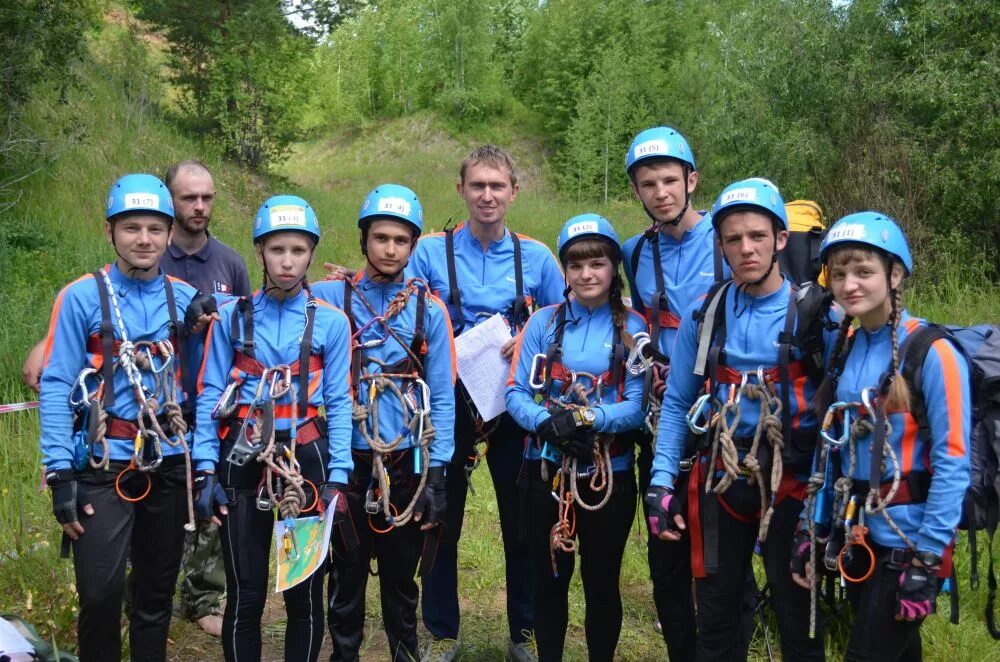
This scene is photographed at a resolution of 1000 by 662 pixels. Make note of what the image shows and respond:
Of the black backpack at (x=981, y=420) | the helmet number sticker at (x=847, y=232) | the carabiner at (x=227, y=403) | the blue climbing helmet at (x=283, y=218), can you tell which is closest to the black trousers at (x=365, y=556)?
the carabiner at (x=227, y=403)

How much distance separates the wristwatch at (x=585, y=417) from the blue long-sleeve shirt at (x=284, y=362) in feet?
3.41

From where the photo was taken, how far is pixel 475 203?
16.0ft

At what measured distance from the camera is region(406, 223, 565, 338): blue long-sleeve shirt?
488cm

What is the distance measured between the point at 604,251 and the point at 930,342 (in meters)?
1.57

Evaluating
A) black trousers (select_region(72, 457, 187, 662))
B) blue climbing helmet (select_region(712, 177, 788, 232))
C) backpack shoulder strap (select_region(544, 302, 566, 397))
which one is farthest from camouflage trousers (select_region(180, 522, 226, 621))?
blue climbing helmet (select_region(712, 177, 788, 232))

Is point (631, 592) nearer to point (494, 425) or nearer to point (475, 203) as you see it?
point (494, 425)

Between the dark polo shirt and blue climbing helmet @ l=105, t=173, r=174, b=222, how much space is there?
90cm

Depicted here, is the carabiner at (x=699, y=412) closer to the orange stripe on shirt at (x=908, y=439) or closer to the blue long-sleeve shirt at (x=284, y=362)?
the orange stripe on shirt at (x=908, y=439)

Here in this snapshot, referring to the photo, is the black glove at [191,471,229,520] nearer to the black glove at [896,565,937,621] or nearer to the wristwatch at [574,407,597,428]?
the wristwatch at [574,407,597,428]

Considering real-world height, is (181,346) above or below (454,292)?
below

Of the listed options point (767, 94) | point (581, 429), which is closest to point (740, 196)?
point (581, 429)

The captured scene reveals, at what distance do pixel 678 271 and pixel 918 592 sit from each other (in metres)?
1.82

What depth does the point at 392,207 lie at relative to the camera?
4387mm

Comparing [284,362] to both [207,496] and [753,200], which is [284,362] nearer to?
[207,496]
